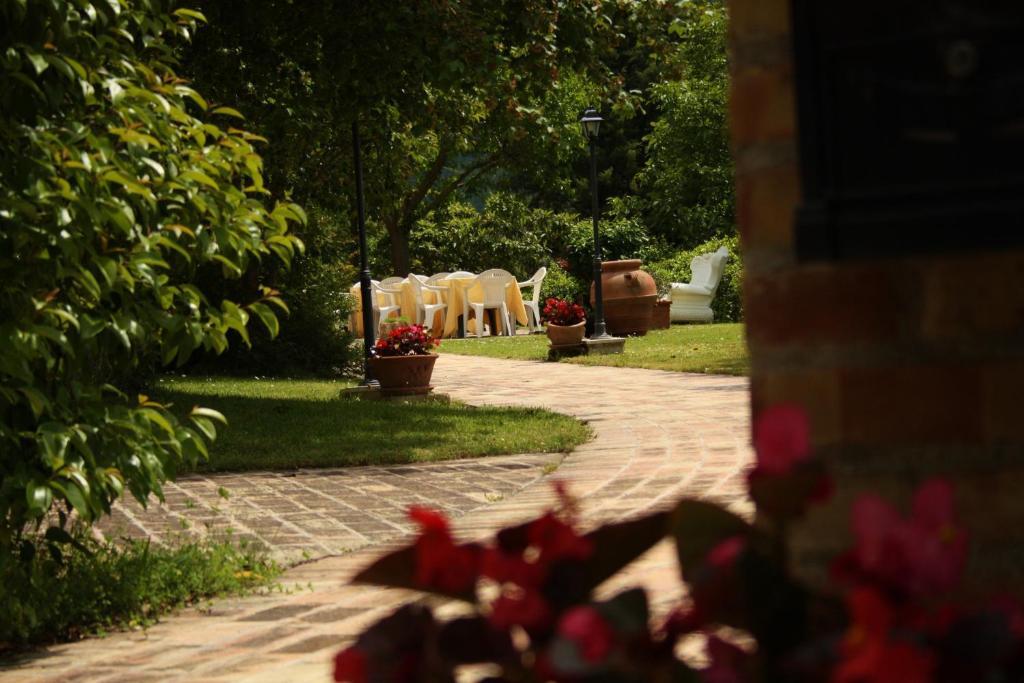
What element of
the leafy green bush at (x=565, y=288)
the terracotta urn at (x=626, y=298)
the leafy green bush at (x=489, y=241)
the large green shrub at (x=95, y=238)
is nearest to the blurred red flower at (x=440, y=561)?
the large green shrub at (x=95, y=238)

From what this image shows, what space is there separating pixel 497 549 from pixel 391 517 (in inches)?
224

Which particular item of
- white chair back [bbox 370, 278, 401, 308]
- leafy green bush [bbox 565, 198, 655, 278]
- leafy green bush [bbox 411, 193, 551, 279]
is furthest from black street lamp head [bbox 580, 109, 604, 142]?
leafy green bush [bbox 411, 193, 551, 279]

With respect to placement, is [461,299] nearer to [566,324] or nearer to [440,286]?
[440,286]

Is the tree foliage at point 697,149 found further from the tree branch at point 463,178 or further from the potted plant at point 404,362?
the potted plant at point 404,362

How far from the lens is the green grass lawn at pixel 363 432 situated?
29.9 ft

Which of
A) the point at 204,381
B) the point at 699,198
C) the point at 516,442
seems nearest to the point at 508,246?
the point at 699,198

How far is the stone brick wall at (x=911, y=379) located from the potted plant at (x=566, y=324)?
17702 millimetres

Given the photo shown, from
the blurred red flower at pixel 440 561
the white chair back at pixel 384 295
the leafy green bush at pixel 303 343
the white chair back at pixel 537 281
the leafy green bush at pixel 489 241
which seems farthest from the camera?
the leafy green bush at pixel 489 241

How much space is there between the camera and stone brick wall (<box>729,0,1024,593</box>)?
4.32ft

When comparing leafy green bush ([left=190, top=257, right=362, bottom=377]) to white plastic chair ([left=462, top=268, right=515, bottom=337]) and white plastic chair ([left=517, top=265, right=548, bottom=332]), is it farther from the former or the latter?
white plastic chair ([left=517, top=265, right=548, bottom=332])

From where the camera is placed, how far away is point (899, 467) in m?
1.33

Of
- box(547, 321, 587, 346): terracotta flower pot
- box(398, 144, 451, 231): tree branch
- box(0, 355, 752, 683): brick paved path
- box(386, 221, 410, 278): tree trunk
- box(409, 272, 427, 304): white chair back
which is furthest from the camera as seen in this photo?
box(386, 221, 410, 278): tree trunk

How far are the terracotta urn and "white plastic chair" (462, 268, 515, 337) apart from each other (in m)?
3.39

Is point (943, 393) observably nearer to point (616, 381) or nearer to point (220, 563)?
point (220, 563)
